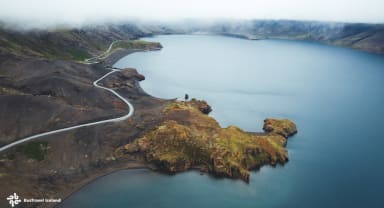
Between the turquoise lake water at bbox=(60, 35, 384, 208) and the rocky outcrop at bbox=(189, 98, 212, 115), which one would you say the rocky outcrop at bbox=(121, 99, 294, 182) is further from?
the rocky outcrop at bbox=(189, 98, 212, 115)

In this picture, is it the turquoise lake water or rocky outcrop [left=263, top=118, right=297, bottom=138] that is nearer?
the turquoise lake water

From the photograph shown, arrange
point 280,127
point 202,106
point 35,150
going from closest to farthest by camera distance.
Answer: point 35,150 < point 280,127 < point 202,106

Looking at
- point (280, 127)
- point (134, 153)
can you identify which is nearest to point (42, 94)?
point (134, 153)

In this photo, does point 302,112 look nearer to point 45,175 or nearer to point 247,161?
point 247,161

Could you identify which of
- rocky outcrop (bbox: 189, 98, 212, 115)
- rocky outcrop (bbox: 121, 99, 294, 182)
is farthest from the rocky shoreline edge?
rocky outcrop (bbox: 189, 98, 212, 115)

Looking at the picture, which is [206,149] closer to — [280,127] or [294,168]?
[294,168]

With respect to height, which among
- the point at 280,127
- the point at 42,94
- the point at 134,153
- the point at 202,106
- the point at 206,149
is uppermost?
the point at 42,94

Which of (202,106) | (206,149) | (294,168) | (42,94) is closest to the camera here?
(294,168)

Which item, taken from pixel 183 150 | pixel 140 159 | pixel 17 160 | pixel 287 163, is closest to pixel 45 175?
pixel 17 160

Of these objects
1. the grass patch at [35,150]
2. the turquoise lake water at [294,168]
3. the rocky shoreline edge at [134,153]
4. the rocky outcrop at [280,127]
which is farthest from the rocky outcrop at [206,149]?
the grass patch at [35,150]
